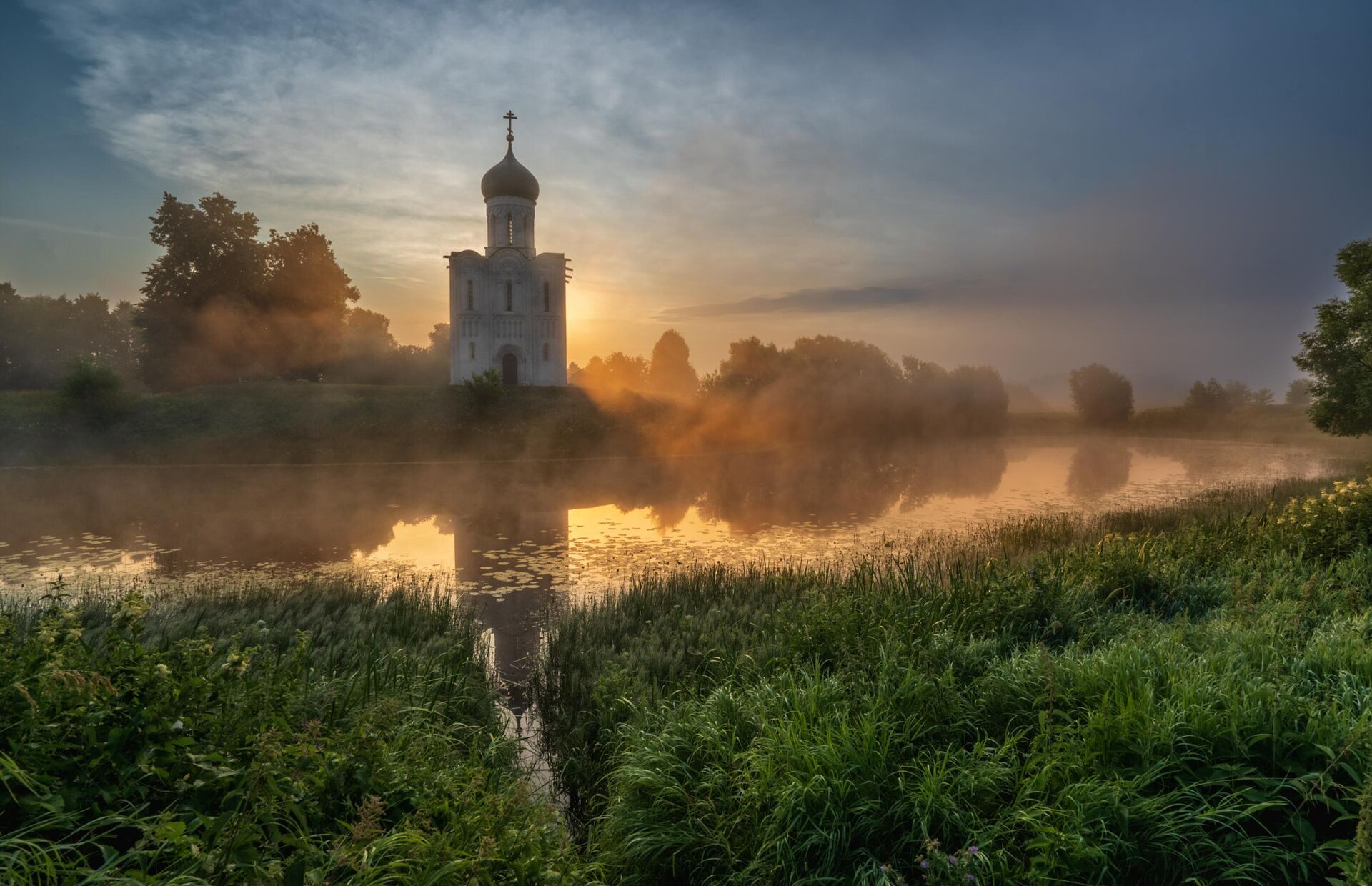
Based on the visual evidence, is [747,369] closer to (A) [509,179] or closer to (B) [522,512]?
(A) [509,179]

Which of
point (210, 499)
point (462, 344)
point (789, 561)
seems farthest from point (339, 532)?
point (462, 344)

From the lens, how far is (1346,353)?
85.9 ft

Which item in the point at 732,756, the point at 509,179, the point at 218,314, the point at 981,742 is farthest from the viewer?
the point at 509,179

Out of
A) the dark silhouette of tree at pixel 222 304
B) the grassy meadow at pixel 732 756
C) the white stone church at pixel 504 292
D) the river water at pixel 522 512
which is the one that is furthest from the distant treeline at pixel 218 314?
the grassy meadow at pixel 732 756

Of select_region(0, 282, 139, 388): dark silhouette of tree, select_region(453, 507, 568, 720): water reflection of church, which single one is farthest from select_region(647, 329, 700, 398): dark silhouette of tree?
select_region(453, 507, 568, 720): water reflection of church

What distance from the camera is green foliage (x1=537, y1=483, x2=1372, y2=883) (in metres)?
3.22

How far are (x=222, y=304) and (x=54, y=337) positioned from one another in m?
20.3

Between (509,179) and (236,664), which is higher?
(509,179)

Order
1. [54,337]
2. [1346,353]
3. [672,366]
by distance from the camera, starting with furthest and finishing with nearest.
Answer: [672,366] < [54,337] < [1346,353]

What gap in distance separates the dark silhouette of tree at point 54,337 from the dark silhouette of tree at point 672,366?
43.4 meters

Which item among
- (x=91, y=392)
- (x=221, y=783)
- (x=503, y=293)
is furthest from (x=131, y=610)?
(x=503, y=293)

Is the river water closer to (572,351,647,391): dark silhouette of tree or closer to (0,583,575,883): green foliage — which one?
(0,583,575,883): green foliage

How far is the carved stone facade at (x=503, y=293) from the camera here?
44344mm

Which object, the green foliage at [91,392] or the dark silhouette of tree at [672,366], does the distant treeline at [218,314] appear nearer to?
the green foliage at [91,392]
